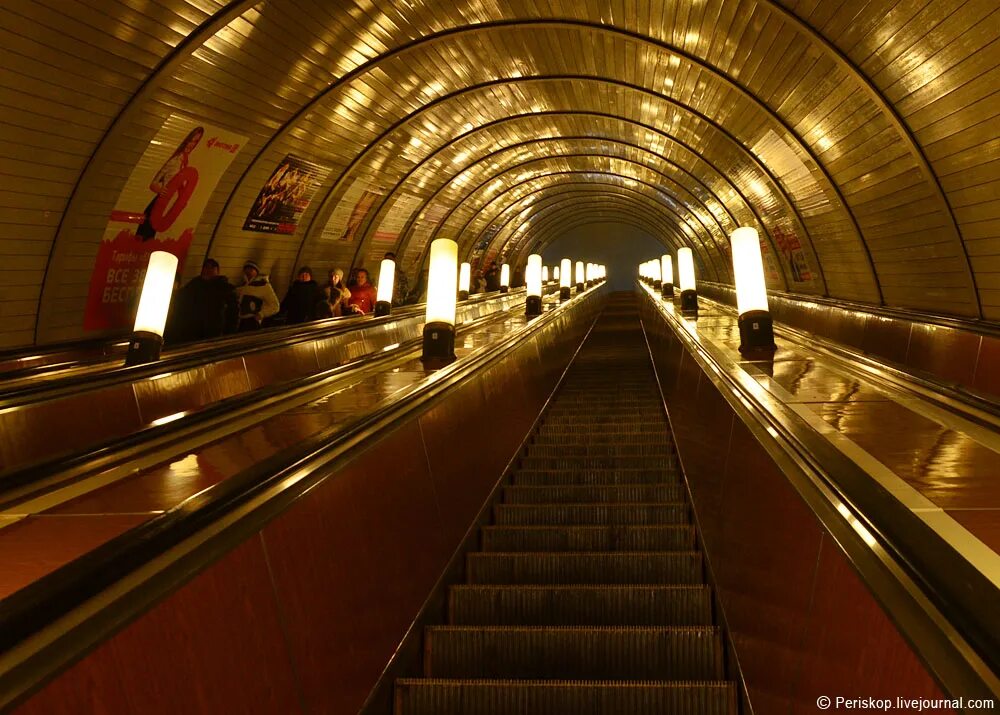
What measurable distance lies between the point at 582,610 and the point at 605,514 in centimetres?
142

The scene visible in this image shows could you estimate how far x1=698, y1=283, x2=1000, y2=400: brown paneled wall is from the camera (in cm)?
735

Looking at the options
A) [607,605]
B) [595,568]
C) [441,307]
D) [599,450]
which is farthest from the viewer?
[599,450]

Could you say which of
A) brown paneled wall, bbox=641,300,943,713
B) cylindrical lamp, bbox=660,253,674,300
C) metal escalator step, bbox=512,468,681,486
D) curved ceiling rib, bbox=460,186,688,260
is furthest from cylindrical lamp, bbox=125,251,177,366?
curved ceiling rib, bbox=460,186,688,260

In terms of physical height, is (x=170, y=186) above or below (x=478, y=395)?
above

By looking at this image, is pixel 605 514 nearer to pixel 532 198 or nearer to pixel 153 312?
pixel 153 312

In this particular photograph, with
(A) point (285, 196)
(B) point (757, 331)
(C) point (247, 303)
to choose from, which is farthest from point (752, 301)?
(A) point (285, 196)

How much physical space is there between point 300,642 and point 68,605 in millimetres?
937

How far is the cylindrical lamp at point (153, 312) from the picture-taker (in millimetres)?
6430

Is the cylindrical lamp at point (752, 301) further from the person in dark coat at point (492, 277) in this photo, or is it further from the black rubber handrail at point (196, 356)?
the person in dark coat at point (492, 277)

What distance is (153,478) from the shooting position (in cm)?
268

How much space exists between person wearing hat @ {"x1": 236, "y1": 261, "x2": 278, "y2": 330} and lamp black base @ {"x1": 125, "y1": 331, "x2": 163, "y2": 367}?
5666 mm

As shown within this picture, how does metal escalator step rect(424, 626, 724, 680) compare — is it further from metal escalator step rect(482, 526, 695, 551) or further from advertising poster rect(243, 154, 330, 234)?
advertising poster rect(243, 154, 330, 234)

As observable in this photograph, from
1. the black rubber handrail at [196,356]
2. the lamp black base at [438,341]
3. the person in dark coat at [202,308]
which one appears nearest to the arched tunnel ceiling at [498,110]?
the person in dark coat at [202,308]

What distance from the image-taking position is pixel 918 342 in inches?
358
